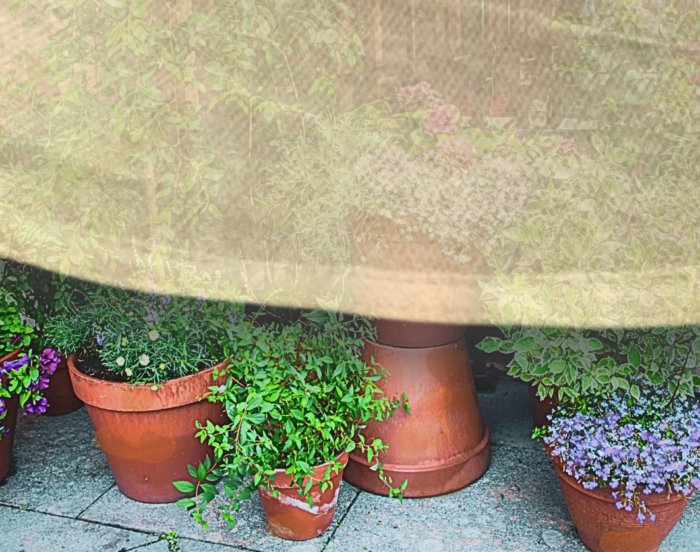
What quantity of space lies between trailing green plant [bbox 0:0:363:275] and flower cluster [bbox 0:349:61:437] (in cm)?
35

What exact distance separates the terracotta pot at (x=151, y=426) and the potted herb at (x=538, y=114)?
1426 mm

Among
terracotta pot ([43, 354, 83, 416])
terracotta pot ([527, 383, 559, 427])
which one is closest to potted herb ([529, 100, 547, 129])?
terracotta pot ([527, 383, 559, 427])

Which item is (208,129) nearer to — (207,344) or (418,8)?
(207,344)

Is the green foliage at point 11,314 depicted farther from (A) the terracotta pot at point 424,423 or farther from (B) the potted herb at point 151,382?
(A) the terracotta pot at point 424,423

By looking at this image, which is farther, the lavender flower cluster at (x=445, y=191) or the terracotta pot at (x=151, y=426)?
the terracotta pot at (x=151, y=426)

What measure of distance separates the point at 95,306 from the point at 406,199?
118 centimetres

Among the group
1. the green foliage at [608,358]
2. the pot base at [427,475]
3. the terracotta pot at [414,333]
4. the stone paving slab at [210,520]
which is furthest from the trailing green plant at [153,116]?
the green foliage at [608,358]

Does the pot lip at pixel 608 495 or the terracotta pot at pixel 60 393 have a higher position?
the pot lip at pixel 608 495

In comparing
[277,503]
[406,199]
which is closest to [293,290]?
[406,199]

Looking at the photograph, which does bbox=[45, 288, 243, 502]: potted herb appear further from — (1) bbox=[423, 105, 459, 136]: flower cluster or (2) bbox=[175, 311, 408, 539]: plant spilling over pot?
(1) bbox=[423, 105, 459, 136]: flower cluster

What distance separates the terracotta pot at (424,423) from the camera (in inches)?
82.3

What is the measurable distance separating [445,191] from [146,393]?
110 centimetres

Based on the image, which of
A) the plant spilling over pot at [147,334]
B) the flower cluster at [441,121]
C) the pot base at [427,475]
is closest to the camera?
the flower cluster at [441,121]

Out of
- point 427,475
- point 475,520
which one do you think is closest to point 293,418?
point 427,475
